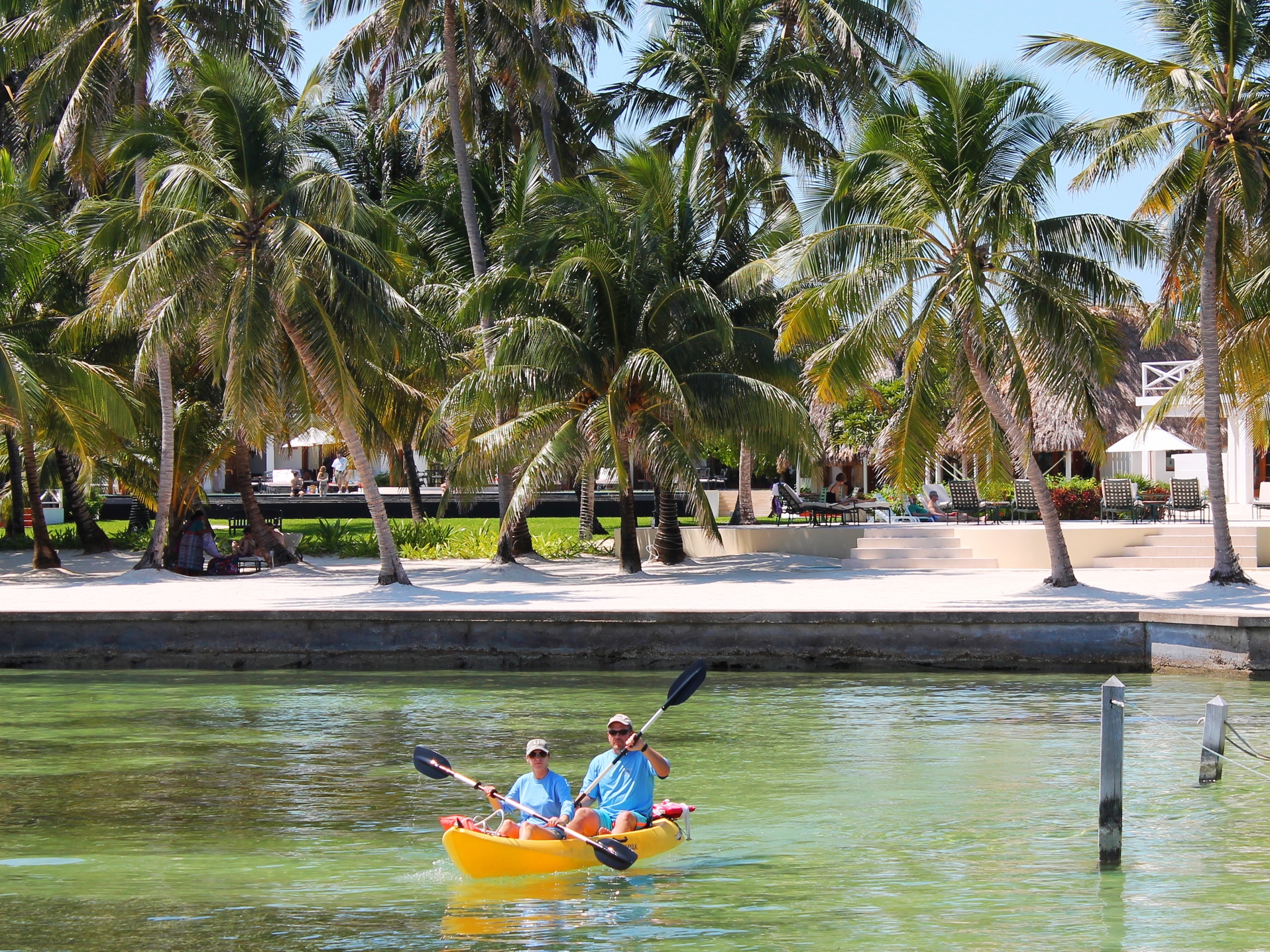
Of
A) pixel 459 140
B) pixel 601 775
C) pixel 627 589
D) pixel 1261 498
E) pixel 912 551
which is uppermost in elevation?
pixel 459 140

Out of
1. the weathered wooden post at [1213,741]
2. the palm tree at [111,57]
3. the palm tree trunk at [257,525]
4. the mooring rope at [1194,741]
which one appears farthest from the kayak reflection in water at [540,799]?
the palm tree trunk at [257,525]

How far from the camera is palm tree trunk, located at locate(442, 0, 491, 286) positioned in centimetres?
2761

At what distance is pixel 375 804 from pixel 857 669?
821cm

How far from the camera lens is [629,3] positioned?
34719 millimetres

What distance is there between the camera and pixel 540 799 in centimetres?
1030

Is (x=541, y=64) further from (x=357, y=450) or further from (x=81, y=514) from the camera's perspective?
(x=81, y=514)

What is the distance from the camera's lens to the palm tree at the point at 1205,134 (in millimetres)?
20484

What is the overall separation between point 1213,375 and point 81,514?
2278 cm

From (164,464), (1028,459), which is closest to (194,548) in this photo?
(164,464)

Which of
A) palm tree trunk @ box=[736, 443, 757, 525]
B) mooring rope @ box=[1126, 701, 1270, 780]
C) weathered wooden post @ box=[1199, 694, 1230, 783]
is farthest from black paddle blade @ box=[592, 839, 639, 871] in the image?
palm tree trunk @ box=[736, 443, 757, 525]

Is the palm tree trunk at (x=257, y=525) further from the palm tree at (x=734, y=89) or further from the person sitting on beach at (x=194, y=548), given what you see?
the palm tree at (x=734, y=89)

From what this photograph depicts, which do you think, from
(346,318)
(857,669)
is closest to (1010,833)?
(857,669)

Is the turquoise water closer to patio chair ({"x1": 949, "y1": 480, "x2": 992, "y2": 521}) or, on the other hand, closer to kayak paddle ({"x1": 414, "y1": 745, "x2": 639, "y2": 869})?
kayak paddle ({"x1": 414, "y1": 745, "x2": 639, "y2": 869})

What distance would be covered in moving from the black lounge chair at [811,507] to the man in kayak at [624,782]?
65.5 ft
